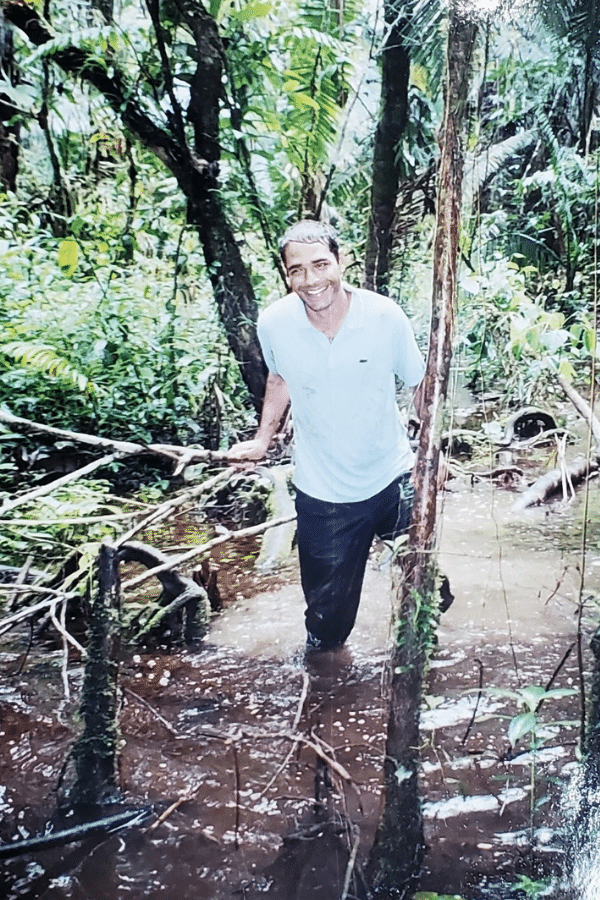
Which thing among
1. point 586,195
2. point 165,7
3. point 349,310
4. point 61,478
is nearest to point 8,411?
point 61,478

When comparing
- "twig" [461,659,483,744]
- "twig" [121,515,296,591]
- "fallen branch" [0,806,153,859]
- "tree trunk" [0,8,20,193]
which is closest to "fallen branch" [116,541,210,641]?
"twig" [121,515,296,591]

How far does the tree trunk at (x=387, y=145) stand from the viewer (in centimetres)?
149

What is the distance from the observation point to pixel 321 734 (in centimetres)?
149

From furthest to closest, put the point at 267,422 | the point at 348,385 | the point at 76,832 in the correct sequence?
the point at 267,422 < the point at 348,385 < the point at 76,832

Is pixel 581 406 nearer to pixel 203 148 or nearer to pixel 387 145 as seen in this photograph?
pixel 387 145

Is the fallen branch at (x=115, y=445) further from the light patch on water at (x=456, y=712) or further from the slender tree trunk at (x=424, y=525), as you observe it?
the light patch on water at (x=456, y=712)

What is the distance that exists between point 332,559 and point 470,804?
0.57 metres

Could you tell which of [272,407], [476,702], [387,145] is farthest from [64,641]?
[387,145]

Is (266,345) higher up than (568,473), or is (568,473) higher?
(266,345)

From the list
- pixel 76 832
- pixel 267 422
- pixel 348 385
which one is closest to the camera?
pixel 76 832

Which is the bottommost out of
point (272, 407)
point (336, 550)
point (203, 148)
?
point (336, 550)

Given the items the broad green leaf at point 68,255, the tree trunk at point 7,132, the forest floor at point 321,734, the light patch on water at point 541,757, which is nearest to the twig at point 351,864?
the forest floor at point 321,734

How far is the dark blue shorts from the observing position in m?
1.56

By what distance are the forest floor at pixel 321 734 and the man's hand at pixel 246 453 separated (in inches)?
7.4
